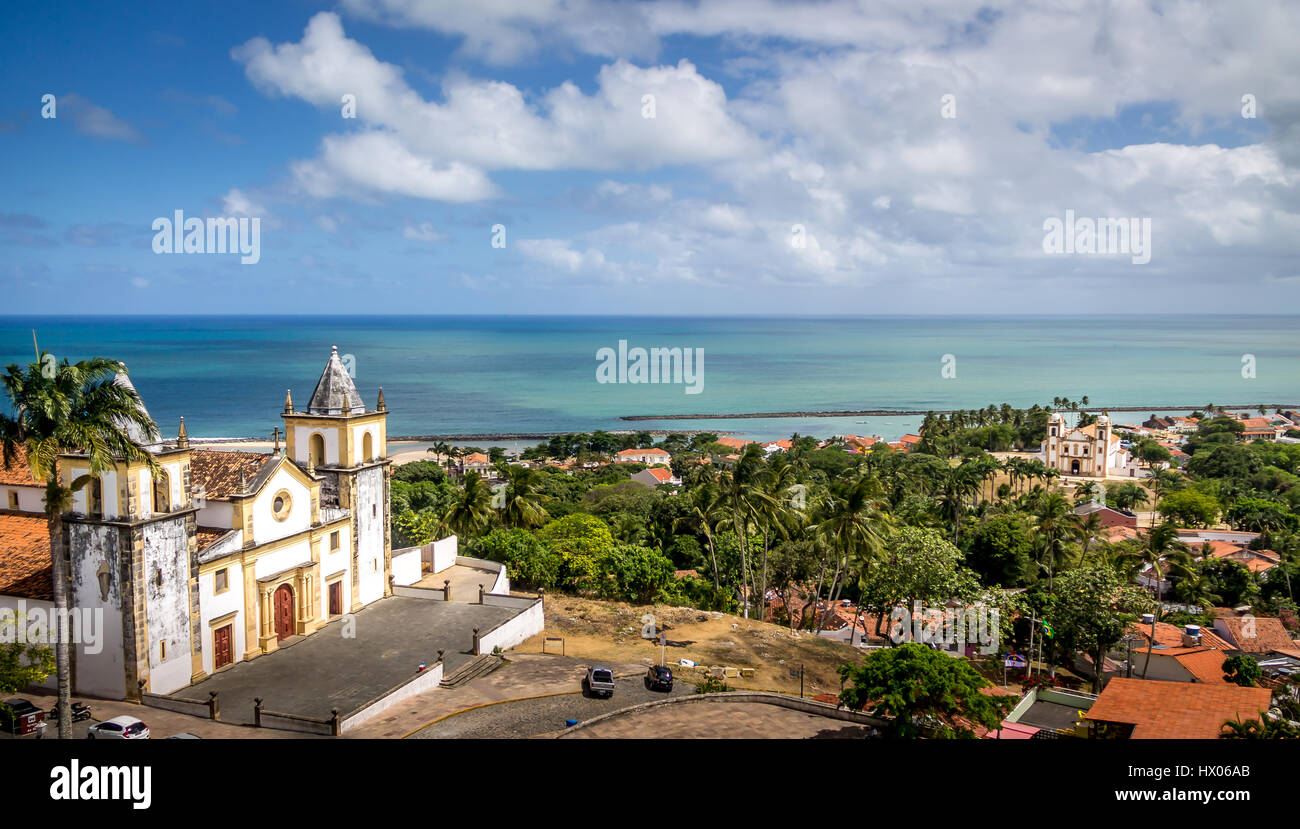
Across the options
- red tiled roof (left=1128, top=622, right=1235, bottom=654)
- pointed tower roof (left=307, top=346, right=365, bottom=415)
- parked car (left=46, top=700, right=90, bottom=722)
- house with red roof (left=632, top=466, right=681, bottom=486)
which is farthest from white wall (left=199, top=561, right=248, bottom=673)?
house with red roof (left=632, top=466, right=681, bottom=486)

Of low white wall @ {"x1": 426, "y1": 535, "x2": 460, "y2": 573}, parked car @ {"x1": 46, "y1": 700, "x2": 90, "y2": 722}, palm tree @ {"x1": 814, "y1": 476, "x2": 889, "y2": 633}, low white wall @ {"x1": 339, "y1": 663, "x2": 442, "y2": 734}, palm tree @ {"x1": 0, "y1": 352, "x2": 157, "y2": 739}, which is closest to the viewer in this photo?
palm tree @ {"x1": 0, "y1": 352, "x2": 157, "y2": 739}

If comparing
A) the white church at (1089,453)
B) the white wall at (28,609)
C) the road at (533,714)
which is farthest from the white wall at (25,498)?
the white church at (1089,453)

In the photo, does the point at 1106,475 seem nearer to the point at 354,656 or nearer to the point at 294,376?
the point at 354,656

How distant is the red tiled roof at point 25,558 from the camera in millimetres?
22297

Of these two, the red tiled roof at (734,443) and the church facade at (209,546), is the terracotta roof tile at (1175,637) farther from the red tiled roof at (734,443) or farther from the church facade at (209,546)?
the red tiled roof at (734,443)

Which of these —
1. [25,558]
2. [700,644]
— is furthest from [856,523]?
[25,558]

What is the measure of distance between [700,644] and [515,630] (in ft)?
22.1

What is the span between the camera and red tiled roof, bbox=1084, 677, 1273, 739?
19.2 metres

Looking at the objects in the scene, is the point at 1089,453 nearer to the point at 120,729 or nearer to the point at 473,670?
the point at 473,670

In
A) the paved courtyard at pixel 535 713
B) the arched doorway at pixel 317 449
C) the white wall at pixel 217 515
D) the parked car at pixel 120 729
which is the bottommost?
the paved courtyard at pixel 535 713

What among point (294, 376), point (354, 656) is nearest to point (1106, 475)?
point (354, 656)

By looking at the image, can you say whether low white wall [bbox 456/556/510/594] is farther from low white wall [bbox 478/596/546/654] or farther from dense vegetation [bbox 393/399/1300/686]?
low white wall [bbox 478/596/546/654]

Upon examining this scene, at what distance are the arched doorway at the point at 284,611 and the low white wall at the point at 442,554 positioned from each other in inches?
349

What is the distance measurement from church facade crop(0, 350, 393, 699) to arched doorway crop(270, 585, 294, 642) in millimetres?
37
